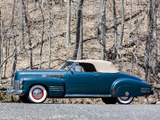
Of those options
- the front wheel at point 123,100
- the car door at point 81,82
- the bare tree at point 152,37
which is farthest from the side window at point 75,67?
the bare tree at point 152,37

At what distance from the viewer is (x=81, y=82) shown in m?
9.41

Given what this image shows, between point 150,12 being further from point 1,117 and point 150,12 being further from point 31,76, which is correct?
point 1,117

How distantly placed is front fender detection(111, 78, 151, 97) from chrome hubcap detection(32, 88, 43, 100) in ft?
7.73

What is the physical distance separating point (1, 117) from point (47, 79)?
319cm

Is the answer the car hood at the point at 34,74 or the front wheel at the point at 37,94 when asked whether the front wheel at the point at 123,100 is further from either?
the front wheel at the point at 37,94

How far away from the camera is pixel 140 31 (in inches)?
1161

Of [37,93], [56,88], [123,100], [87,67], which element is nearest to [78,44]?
[87,67]

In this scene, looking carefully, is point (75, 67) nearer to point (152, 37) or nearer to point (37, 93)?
point (37, 93)

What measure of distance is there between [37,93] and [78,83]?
1.36m

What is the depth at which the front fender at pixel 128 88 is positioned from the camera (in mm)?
9500

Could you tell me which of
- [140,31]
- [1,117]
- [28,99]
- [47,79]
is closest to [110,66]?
[47,79]

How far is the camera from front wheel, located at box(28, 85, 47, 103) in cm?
899

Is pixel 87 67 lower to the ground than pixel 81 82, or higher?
higher

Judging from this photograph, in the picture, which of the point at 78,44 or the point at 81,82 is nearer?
the point at 81,82
